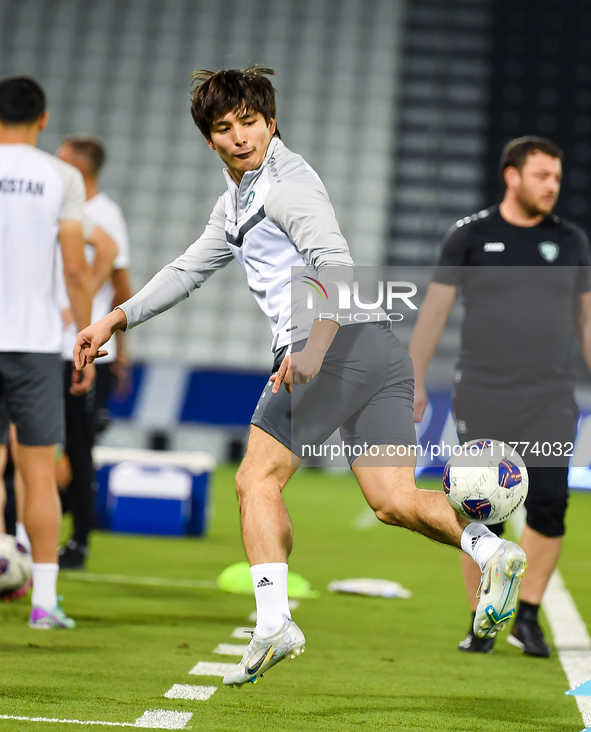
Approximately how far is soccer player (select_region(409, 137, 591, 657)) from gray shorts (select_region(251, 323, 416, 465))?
3.96 ft

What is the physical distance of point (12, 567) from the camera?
493cm

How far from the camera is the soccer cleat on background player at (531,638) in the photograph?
445cm

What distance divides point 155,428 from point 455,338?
494cm

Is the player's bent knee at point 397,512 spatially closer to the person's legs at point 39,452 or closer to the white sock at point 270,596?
the white sock at point 270,596

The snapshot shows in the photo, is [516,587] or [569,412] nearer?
[516,587]

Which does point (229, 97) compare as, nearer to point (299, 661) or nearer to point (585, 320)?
point (299, 661)

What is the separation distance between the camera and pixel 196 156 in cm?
1842

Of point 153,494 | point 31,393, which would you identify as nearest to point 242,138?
point 31,393

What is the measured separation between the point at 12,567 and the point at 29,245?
1443mm

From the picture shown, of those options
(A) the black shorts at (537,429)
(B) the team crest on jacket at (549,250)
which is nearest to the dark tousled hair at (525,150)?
(B) the team crest on jacket at (549,250)

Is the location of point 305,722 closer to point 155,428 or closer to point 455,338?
point 155,428

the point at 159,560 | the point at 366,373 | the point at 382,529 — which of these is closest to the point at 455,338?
the point at 382,529

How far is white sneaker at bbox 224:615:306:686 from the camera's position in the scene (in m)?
3.00

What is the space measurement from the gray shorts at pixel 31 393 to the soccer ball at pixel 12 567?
72 centimetres
